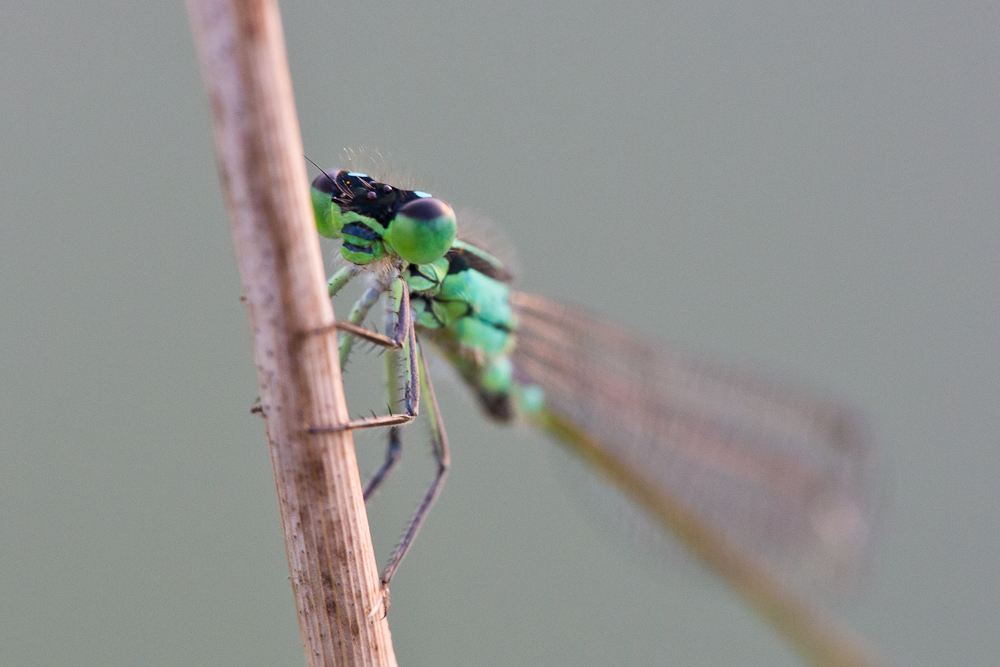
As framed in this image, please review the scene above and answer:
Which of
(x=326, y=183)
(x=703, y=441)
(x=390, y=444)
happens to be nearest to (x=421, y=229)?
(x=326, y=183)

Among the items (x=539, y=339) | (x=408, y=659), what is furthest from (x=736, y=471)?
(x=408, y=659)

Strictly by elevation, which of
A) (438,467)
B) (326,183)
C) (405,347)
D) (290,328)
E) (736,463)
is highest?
(326,183)

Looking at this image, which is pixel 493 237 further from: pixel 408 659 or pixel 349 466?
pixel 408 659

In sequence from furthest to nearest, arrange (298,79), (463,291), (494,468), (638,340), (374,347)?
(494,468)
(638,340)
(463,291)
(298,79)
(374,347)

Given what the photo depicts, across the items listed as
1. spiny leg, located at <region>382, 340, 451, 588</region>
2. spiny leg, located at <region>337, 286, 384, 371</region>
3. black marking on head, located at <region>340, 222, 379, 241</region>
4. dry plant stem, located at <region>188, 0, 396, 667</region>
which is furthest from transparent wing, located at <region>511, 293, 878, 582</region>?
dry plant stem, located at <region>188, 0, 396, 667</region>

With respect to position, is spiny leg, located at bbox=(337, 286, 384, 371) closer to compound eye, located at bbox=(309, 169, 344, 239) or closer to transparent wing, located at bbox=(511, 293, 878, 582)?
compound eye, located at bbox=(309, 169, 344, 239)

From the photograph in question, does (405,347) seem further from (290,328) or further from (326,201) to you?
(290,328)
